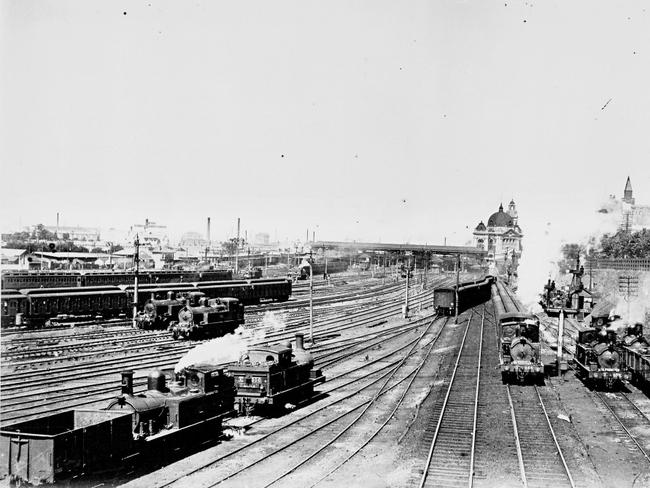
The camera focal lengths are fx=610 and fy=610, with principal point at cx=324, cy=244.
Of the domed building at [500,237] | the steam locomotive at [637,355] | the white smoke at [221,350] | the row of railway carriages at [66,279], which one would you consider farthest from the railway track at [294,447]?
the domed building at [500,237]

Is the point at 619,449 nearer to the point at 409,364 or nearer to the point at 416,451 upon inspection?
the point at 416,451

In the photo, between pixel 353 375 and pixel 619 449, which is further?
pixel 353 375

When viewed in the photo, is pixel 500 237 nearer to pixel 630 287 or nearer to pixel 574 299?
pixel 630 287

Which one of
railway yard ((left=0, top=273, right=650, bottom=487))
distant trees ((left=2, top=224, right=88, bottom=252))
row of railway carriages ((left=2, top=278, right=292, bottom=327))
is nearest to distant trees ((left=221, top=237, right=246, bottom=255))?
row of railway carriages ((left=2, top=278, right=292, bottom=327))

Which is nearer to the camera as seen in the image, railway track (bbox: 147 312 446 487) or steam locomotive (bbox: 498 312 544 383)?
railway track (bbox: 147 312 446 487)

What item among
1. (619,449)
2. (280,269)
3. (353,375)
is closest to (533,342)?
(353,375)

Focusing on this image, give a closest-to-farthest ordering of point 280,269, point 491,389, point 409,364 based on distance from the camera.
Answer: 1. point 491,389
2. point 409,364
3. point 280,269

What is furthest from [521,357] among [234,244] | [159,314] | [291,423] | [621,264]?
[234,244]

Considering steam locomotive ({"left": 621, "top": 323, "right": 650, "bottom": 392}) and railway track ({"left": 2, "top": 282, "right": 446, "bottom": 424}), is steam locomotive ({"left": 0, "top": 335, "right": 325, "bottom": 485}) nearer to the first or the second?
railway track ({"left": 2, "top": 282, "right": 446, "bottom": 424})
